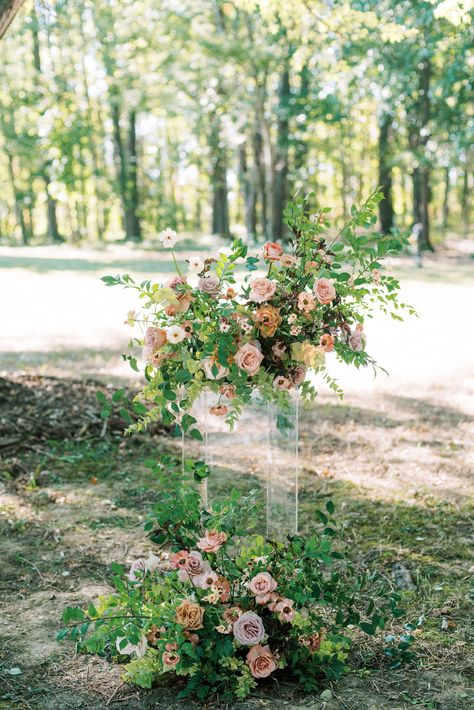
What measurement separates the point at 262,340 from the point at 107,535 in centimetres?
203

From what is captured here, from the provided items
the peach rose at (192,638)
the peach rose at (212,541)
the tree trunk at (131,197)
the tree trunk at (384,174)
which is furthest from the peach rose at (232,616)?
the tree trunk at (131,197)

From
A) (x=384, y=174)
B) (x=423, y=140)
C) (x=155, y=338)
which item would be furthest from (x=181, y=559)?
(x=384, y=174)

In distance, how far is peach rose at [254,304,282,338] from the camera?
284 cm

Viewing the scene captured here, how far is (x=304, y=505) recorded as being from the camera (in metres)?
4.89

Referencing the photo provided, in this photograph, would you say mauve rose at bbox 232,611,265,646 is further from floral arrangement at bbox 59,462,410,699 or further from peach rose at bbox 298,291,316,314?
peach rose at bbox 298,291,316,314

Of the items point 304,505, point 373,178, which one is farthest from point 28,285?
point 373,178

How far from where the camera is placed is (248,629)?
108 inches

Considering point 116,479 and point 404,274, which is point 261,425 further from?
point 404,274

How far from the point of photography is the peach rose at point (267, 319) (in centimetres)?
284

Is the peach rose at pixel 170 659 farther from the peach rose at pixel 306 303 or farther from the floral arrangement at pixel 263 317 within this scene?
the peach rose at pixel 306 303

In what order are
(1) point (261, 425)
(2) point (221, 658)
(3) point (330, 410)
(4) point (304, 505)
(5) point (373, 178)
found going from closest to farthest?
(2) point (221, 658), (1) point (261, 425), (4) point (304, 505), (3) point (330, 410), (5) point (373, 178)

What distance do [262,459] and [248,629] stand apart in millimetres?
1322

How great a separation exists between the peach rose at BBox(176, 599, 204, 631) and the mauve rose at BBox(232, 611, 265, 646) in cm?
13

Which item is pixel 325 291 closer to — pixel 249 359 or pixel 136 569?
pixel 249 359
